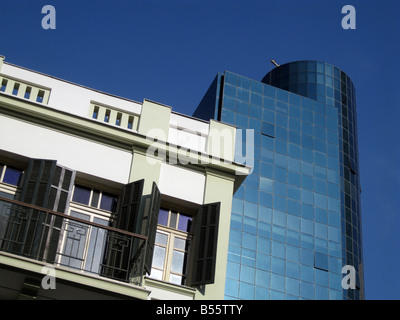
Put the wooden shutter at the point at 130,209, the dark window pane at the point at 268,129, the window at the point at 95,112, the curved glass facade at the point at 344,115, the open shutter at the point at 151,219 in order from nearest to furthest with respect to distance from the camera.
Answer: the open shutter at the point at 151,219 < the wooden shutter at the point at 130,209 < the window at the point at 95,112 < the dark window pane at the point at 268,129 < the curved glass facade at the point at 344,115

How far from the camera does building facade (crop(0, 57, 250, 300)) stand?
1146 cm

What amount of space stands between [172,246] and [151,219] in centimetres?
105

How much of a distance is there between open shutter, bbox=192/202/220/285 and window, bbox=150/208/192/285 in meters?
0.33

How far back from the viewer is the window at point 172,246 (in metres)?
12.9

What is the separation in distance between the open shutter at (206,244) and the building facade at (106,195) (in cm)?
2

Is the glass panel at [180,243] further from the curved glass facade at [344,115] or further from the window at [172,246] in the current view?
the curved glass facade at [344,115]

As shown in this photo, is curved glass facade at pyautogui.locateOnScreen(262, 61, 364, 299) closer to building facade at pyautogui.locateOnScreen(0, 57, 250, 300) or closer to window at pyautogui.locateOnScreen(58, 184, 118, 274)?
building facade at pyautogui.locateOnScreen(0, 57, 250, 300)

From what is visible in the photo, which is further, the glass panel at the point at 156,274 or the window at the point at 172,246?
the window at the point at 172,246

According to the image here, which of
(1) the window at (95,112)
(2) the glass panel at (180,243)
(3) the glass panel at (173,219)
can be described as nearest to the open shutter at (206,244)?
(2) the glass panel at (180,243)

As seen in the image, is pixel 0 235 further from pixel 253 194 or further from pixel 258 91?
pixel 258 91

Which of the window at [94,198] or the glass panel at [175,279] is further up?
the window at [94,198]

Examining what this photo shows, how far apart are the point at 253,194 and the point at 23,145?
45.8 metres

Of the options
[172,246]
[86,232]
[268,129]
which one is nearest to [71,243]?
[86,232]

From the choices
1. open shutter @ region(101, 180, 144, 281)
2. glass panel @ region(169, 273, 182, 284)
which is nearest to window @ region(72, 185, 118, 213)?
open shutter @ region(101, 180, 144, 281)
